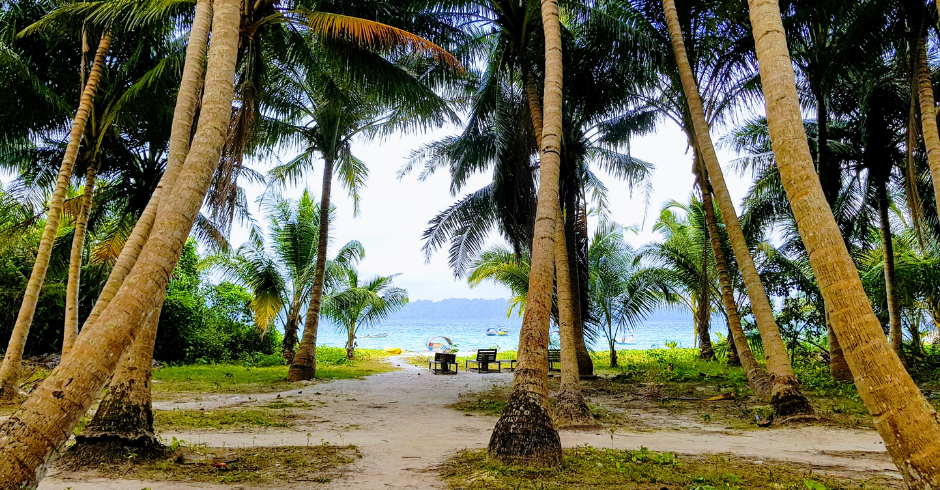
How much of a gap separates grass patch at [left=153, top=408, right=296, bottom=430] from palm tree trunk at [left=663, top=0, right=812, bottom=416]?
7298 millimetres

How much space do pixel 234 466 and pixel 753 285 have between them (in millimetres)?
7368

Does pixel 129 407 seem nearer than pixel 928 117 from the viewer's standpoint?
Yes

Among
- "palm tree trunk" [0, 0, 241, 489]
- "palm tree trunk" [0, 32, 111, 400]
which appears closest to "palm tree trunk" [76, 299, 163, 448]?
"palm tree trunk" [0, 0, 241, 489]

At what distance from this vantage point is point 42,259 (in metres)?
8.89

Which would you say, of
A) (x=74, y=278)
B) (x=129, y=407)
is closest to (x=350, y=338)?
(x=74, y=278)

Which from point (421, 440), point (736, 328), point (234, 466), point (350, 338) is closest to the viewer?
point (234, 466)

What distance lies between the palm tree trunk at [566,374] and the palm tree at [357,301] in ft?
49.0

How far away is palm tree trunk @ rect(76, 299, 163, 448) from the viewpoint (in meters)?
4.97

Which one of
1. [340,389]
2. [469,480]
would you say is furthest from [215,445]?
[340,389]

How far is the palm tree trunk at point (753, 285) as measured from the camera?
7.64 metres

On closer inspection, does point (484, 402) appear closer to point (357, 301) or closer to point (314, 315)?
point (314, 315)

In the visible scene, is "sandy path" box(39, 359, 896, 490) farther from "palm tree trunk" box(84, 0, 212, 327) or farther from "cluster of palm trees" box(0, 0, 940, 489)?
"palm tree trunk" box(84, 0, 212, 327)

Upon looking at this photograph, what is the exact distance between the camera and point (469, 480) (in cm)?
442

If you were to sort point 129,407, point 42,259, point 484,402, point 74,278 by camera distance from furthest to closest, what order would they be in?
point 484,402 < point 74,278 < point 42,259 < point 129,407
